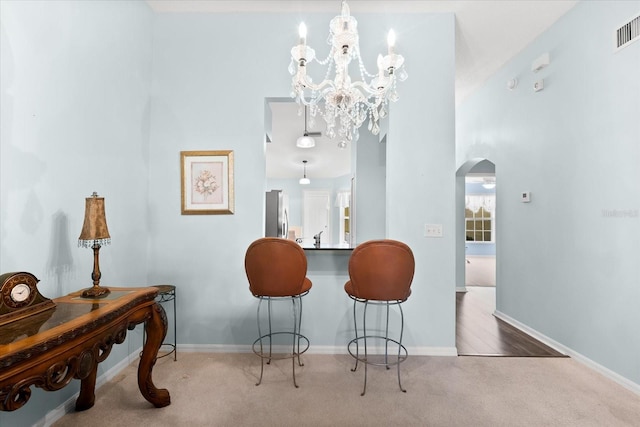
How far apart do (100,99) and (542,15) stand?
3.97 meters

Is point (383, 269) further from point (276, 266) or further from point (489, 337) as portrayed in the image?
point (489, 337)

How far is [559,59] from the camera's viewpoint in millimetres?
2930

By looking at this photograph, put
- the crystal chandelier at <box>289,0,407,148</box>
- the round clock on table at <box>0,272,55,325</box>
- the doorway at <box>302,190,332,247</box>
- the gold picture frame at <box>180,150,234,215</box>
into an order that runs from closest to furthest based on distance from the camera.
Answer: the round clock on table at <box>0,272,55,325</box>
the crystal chandelier at <box>289,0,407,148</box>
the gold picture frame at <box>180,150,234,215</box>
the doorway at <box>302,190,332,247</box>

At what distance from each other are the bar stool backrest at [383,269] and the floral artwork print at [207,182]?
150 centimetres

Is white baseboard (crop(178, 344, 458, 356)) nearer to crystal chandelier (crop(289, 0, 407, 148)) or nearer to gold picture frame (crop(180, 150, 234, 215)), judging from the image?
gold picture frame (crop(180, 150, 234, 215))

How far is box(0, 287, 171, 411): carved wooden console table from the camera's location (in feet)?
3.35

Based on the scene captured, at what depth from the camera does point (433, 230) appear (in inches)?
108

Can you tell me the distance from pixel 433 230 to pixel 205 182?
2.18 meters

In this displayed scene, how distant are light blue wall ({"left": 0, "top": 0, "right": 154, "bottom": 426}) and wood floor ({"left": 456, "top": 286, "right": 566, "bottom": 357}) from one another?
10.3 feet

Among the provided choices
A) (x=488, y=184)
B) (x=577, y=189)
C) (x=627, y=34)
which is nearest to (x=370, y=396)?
(x=577, y=189)

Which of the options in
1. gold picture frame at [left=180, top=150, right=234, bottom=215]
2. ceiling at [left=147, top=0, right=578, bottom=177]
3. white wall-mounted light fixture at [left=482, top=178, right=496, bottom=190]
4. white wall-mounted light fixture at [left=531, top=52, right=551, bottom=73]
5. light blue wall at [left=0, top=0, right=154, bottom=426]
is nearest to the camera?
light blue wall at [left=0, top=0, right=154, bottom=426]

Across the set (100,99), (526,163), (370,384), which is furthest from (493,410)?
(100,99)

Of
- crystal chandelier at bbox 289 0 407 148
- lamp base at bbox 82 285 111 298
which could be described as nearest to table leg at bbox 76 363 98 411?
lamp base at bbox 82 285 111 298

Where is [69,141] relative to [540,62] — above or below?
below
